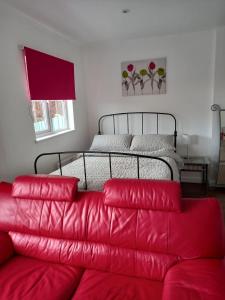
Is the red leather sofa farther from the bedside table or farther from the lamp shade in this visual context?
the lamp shade

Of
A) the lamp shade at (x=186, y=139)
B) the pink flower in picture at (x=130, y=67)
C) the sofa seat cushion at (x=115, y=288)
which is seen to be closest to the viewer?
the sofa seat cushion at (x=115, y=288)

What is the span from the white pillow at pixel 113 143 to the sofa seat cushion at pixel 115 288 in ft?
6.72

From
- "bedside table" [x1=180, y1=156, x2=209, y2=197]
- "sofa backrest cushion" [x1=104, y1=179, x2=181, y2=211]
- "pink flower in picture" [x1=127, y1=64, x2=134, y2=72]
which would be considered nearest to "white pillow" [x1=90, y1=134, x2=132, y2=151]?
"bedside table" [x1=180, y1=156, x2=209, y2=197]

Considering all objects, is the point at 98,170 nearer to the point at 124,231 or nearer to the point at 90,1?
the point at 124,231

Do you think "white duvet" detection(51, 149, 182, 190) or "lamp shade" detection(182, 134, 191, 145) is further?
"lamp shade" detection(182, 134, 191, 145)

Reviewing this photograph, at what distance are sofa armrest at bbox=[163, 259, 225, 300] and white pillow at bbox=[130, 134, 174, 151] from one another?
199cm

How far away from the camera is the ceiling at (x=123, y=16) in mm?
2177

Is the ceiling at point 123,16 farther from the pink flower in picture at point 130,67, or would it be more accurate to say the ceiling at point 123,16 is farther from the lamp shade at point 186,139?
the lamp shade at point 186,139

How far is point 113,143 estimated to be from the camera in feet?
11.0

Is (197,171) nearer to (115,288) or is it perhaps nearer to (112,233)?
(112,233)

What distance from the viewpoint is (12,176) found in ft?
7.48

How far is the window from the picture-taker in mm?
2826

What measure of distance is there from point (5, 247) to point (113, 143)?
2.08 metres

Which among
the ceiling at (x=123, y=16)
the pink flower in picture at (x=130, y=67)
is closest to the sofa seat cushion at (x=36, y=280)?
the ceiling at (x=123, y=16)
